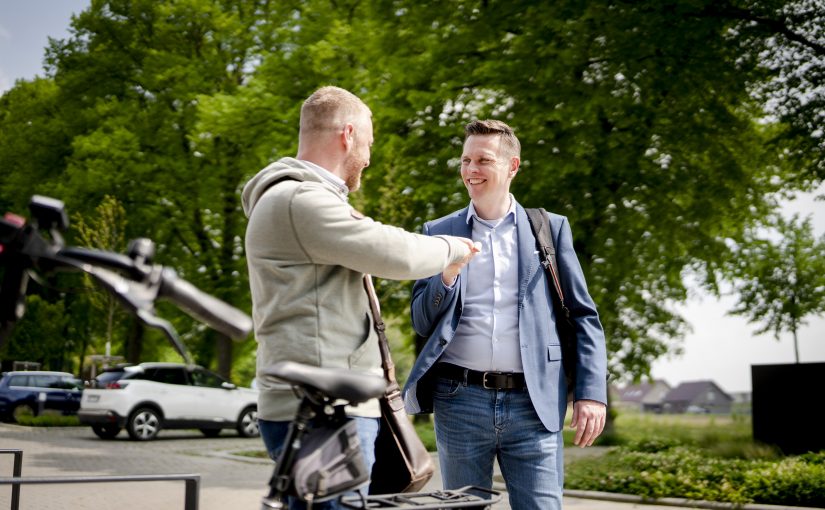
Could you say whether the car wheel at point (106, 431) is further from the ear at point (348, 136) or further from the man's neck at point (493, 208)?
the ear at point (348, 136)

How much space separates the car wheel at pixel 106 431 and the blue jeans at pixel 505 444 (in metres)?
18.9

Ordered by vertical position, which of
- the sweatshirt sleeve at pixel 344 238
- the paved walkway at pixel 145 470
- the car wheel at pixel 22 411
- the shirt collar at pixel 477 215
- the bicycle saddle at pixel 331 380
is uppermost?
the shirt collar at pixel 477 215

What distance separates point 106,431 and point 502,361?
65.2 ft

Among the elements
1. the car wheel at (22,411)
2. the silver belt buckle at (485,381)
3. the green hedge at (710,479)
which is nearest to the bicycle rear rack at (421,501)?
the silver belt buckle at (485,381)

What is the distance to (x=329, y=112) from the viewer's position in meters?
2.81

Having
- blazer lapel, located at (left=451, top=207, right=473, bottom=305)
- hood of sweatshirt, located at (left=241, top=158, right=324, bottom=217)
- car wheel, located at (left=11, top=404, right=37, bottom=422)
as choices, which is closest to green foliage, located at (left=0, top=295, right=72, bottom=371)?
car wheel, located at (left=11, top=404, right=37, bottom=422)

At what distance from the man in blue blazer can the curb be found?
6.67m

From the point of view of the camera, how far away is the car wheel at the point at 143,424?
20.8m

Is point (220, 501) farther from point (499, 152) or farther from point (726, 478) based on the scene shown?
point (499, 152)

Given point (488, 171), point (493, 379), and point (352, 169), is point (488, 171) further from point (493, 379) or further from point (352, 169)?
point (352, 169)

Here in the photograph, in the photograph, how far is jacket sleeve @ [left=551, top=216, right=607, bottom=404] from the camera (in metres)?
3.74

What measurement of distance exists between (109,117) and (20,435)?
9.76 metres

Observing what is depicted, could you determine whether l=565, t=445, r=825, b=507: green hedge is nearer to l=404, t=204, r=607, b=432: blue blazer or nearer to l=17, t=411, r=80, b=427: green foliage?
l=404, t=204, r=607, b=432: blue blazer

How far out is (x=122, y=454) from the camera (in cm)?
1703
